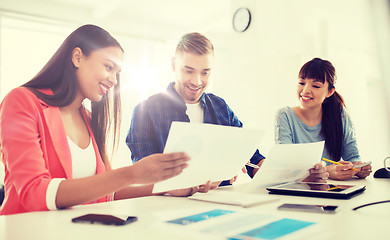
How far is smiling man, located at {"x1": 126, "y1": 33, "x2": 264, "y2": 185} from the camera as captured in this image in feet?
5.03

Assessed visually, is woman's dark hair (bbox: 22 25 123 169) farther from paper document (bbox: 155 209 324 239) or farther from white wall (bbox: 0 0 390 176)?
white wall (bbox: 0 0 390 176)

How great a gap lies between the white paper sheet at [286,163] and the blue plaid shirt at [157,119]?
1.27ft

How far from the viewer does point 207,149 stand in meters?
0.91

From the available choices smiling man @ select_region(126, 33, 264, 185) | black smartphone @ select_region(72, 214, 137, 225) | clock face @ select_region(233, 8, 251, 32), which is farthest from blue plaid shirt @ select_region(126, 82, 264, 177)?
→ clock face @ select_region(233, 8, 251, 32)

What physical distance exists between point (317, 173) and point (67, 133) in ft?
3.18

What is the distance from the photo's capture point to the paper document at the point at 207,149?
0.84 metres

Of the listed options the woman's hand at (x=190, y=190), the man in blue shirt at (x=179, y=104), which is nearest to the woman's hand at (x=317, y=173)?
the man in blue shirt at (x=179, y=104)

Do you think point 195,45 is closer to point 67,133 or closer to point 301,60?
point 67,133

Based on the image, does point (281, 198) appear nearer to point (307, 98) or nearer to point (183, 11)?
point (307, 98)

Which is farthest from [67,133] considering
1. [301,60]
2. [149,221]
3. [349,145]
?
[301,60]

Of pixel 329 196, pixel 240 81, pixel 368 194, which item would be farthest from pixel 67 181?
pixel 240 81

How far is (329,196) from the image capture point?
1.04 m

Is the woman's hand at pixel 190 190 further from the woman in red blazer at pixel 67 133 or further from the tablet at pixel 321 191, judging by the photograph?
the tablet at pixel 321 191

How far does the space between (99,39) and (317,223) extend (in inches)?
37.0
